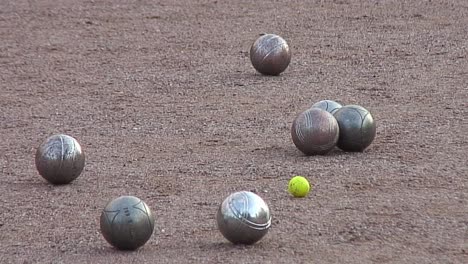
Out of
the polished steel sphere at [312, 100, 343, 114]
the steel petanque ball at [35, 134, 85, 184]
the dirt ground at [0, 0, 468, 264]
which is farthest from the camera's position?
the polished steel sphere at [312, 100, 343, 114]

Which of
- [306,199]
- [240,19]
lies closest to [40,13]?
[240,19]

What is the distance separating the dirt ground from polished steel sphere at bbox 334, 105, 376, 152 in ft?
0.57

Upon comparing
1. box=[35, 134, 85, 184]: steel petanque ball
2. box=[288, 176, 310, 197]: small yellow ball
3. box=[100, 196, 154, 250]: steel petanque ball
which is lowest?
box=[35, 134, 85, 184]: steel petanque ball

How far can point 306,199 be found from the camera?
9.76m

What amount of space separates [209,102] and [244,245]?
533 centimetres

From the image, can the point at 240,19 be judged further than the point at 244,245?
Yes

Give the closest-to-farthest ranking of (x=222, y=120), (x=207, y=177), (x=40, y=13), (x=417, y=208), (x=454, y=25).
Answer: (x=417, y=208)
(x=207, y=177)
(x=222, y=120)
(x=454, y=25)
(x=40, y=13)

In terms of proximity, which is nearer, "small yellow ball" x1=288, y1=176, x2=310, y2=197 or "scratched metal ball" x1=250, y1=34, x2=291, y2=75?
"small yellow ball" x1=288, y1=176, x2=310, y2=197

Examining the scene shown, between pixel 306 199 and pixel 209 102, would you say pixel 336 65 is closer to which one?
pixel 209 102

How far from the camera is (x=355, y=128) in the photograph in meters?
10.9

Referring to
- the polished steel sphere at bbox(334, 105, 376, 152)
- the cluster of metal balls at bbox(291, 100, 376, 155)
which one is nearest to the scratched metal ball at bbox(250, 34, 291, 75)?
the cluster of metal balls at bbox(291, 100, 376, 155)

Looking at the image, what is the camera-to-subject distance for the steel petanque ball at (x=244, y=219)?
27.5ft

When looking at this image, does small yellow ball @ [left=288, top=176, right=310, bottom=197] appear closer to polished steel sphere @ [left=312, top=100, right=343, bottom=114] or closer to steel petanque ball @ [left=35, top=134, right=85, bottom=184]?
polished steel sphere @ [left=312, top=100, right=343, bottom=114]

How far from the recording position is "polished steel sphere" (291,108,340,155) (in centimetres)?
1067
